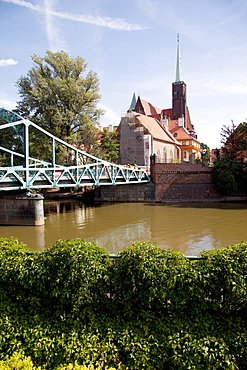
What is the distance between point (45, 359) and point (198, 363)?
1.99m

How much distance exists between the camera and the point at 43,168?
19.0m

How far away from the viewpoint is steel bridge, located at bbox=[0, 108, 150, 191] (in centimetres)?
1839

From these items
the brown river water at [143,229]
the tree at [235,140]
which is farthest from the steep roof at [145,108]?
the brown river water at [143,229]

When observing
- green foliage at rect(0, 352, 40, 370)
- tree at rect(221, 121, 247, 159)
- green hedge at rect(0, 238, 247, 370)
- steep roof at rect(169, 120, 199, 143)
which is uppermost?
steep roof at rect(169, 120, 199, 143)

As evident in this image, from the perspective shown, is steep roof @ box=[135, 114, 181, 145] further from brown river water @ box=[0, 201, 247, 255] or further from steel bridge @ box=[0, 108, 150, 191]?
brown river water @ box=[0, 201, 247, 255]

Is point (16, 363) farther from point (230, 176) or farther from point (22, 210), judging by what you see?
point (230, 176)

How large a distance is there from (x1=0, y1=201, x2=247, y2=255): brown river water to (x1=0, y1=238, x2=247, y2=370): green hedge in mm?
7891

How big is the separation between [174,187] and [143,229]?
15.2m

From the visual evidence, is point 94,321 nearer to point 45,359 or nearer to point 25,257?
point 45,359

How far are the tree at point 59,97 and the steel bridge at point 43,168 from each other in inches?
94.3

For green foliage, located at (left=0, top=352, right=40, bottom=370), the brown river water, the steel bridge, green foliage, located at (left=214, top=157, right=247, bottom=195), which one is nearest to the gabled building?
green foliage, located at (left=214, top=157, right=247, bottom=195)

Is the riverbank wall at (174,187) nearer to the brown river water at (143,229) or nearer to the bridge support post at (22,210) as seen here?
the brown river water at (143,229)

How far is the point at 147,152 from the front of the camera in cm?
4312

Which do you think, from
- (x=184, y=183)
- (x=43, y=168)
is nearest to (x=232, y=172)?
(x=184, y=183)
